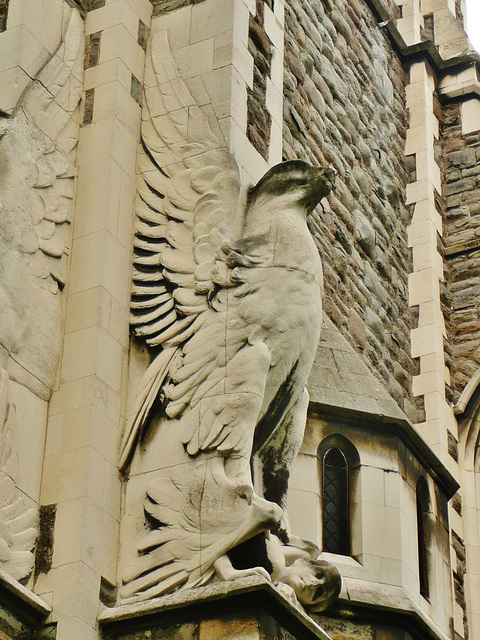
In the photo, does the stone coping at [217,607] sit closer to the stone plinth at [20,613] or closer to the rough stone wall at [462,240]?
the stone plinth at [20,613]

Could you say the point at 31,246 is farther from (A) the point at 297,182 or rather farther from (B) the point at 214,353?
(A) the point at 297,182

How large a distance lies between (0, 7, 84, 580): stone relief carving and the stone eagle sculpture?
1.51ft

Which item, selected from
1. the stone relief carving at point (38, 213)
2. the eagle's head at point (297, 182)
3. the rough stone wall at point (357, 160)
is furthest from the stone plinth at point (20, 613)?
the rough stone wall at point (357, 160)

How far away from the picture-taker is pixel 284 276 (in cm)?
780

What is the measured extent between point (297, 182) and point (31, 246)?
1503mm

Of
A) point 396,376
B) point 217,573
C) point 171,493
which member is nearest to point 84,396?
point 171,493

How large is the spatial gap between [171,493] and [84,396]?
0.69 meters

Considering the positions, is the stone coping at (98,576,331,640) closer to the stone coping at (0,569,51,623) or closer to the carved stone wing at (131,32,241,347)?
the stone coping at (0,569,51,623)

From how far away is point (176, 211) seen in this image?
8234 millimetres

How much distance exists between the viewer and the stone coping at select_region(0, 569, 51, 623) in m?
6.74

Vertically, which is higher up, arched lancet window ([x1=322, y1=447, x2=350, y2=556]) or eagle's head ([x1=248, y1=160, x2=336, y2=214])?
eagle's head ([x1=248, y1=160, x2=336, y2=214])

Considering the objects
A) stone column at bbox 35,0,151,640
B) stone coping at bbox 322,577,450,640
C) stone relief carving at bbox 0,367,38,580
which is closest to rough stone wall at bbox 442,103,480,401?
stone coping at bbox 322,577,450,640

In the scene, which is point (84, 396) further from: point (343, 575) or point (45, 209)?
point (343, 575)

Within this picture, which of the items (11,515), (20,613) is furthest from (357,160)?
(20,613)
